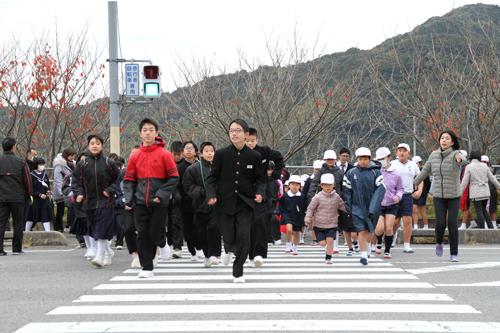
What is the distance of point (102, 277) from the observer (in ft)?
25.2

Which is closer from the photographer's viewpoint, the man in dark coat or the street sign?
the man in dark coat

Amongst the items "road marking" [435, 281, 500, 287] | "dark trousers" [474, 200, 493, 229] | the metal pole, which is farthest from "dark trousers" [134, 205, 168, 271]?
"dark trousers" [474, 200, 493, 229]

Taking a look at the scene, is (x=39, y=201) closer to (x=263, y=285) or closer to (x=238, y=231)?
(x=238, y=231)

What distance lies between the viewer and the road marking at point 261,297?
236 inches

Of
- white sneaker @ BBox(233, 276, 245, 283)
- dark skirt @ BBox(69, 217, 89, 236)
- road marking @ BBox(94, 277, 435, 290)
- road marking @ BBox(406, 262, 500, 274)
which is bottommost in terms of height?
road marking @ BBox(406, 262, 500, 274)

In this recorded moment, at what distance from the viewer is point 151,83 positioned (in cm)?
1355

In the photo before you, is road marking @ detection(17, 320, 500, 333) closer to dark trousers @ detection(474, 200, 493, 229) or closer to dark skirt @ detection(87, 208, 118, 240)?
dark skirt @ detection(87, 208, 118, 240)

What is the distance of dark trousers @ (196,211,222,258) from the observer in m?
8.58

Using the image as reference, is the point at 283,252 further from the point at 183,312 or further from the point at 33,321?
the point at 33,321

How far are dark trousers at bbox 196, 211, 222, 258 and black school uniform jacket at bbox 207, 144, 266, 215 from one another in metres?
1.39

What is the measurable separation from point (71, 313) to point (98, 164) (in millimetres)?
3860

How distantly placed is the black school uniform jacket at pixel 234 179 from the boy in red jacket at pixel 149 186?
0.65m

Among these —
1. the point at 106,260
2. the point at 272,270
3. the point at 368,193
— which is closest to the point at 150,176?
the point at 106,260

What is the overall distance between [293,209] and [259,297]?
190 inches
